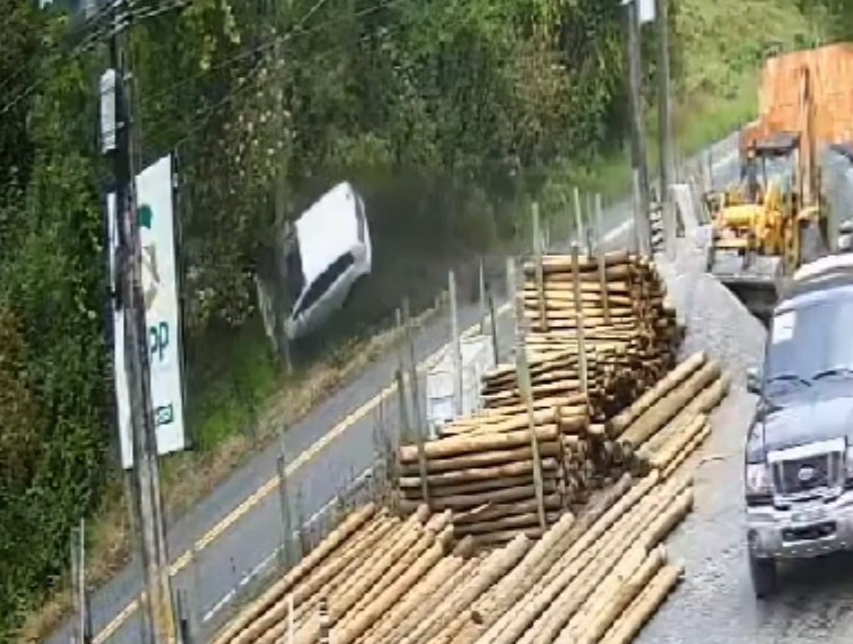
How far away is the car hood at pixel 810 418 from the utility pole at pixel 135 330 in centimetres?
529

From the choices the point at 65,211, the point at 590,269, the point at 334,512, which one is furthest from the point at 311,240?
the point at 334,512

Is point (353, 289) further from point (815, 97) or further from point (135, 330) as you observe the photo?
point (135, 330)

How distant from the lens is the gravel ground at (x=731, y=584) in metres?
18.0

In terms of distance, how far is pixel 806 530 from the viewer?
1792 cm

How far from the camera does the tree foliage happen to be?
29.3m

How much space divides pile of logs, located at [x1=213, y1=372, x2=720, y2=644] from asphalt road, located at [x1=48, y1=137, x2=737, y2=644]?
5.78ft

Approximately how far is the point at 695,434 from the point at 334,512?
427 cm

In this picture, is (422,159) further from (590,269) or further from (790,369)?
(790,369)

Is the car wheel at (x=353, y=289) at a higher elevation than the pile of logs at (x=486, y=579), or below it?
higher

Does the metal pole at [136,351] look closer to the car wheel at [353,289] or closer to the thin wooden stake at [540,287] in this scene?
the thin wooden stake at [540,287]

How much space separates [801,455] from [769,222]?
1154cm

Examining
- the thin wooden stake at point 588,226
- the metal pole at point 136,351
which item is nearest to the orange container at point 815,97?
the thin wooden stake at point 588,226

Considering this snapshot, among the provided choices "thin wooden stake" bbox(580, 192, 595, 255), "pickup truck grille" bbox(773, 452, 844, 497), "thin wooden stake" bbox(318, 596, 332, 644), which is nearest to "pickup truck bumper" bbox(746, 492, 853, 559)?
"pickup truck grille" bbox(773, 452, 844, 497)

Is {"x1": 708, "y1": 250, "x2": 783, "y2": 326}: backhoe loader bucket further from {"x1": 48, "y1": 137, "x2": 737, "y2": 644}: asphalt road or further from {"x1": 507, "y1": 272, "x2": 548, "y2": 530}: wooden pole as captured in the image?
{"x1": 507, "y1": 272, "x2": 548, "y2": 530}: wooden pole
